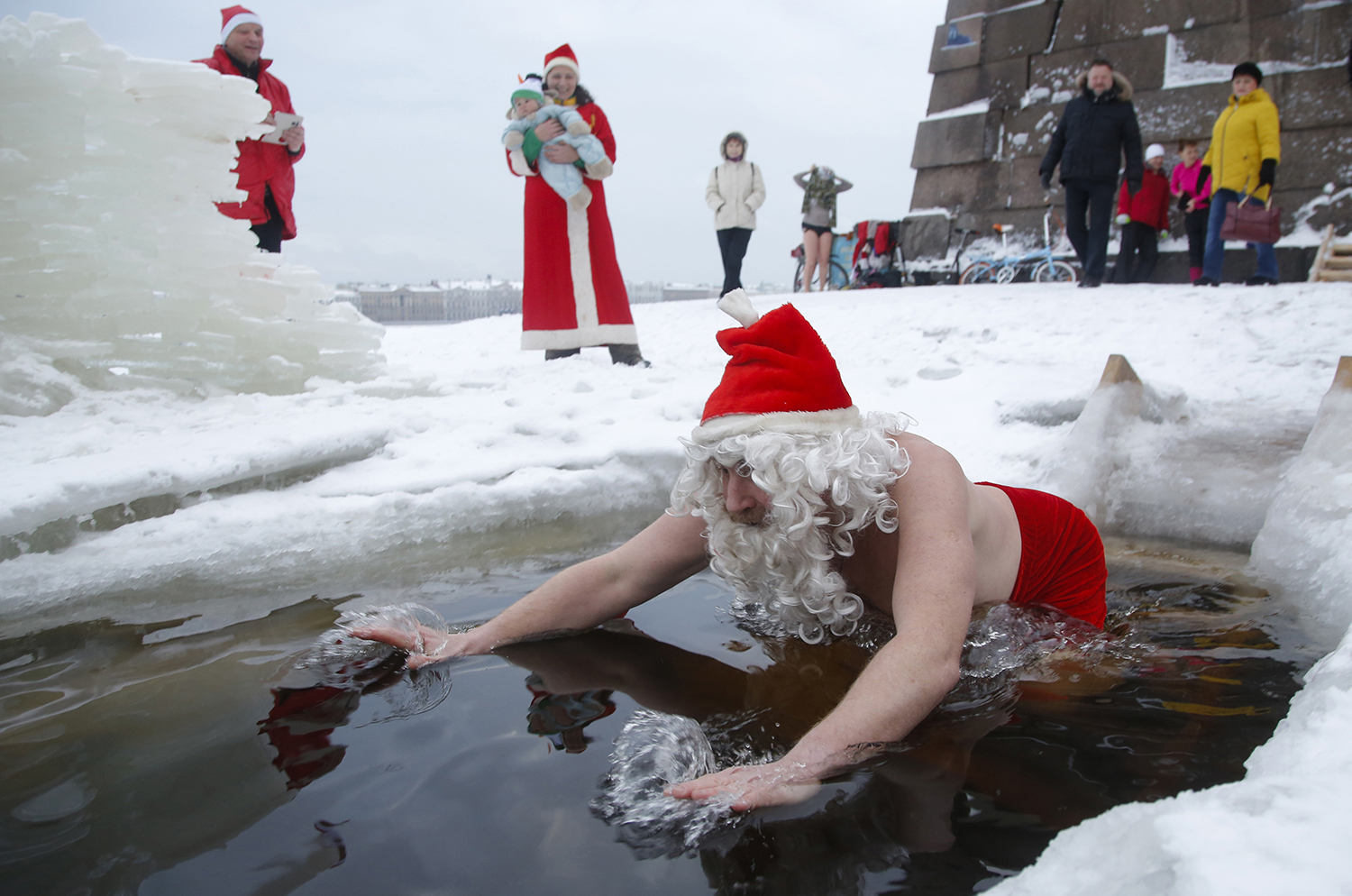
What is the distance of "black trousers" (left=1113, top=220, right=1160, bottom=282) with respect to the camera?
328 inches

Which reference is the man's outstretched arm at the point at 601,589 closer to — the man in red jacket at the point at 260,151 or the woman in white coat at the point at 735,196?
the man in red jacket at the point at 260,151

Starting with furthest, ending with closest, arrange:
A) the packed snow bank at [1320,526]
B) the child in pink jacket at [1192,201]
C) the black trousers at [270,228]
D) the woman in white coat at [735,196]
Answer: the woman in white coat at [735,196] < the child in pink jacket at [1192,201] < the black trousers at [270,228] < the packed snow bank at [1320,526]

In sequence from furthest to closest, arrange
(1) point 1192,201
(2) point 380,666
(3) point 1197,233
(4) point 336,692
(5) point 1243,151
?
(3) point 1197,233
(1) point 1192,201
(5) point 1243,151
(2) point 380,666
(4) point 336,692

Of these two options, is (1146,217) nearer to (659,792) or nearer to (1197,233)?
(1197,233)

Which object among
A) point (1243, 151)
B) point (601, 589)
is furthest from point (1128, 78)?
point (601, 589)

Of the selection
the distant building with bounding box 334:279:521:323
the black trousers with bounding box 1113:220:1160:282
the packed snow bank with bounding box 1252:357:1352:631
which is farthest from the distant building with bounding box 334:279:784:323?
the packed snow bank with bounding box 1252:357:1352:631

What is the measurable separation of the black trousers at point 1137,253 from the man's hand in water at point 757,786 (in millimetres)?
8698

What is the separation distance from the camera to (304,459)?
123 inches

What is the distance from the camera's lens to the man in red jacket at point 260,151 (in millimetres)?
4473

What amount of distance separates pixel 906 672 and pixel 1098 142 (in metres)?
6.85

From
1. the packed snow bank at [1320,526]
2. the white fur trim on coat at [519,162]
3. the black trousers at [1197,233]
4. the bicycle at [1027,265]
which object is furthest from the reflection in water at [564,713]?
the bicycle at [1027,265]

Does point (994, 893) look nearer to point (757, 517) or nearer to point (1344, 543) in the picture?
point (757, 517)

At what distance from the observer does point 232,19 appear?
14.6 ft

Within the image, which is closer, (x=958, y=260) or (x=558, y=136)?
(x=558, y=136)
